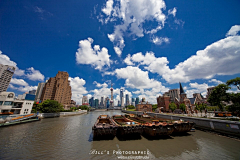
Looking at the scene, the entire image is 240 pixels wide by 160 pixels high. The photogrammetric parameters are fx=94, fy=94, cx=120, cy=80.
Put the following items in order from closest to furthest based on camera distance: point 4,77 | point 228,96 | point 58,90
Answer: point 228,96 → point 58,90 → point 4,77

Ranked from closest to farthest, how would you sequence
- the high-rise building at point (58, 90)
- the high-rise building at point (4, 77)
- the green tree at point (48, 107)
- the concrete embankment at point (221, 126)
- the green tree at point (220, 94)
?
the concrete embankment at point (221, 126) < the green tree at point (220, 94) < the green tree at point (48, 107) < the high-rise building at point (58, 90) < the high-rise building at point (4, 77)

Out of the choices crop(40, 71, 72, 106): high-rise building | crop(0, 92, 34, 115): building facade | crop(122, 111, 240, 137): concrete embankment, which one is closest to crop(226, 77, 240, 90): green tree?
crop(122, 111, 240, 137): concrete embankment

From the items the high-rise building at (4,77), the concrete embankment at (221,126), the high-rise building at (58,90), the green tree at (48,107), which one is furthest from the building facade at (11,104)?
the high-rise building at (4,77)

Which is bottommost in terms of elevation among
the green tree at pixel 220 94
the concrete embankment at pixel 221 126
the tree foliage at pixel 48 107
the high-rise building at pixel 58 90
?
the concrete embankment at pixel 221 126

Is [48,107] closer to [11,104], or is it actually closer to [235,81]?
[11,104]

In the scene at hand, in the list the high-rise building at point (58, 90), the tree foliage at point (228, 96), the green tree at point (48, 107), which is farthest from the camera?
the high-rise building at point (58, 90)

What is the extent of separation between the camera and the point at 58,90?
113375mm

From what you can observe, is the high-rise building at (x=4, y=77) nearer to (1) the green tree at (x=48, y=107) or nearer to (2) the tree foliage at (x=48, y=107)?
(2) the tree foliage at (x=48, y=107)

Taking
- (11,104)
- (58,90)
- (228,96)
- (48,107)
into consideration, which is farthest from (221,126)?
(58,90)

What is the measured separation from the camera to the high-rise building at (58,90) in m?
112

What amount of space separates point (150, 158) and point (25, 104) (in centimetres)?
5715

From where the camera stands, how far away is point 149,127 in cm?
1644

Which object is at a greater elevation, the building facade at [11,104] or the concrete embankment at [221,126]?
the building facade at [11,104]

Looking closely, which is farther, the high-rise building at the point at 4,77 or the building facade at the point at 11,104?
the high-rise building at the point at 4,77
